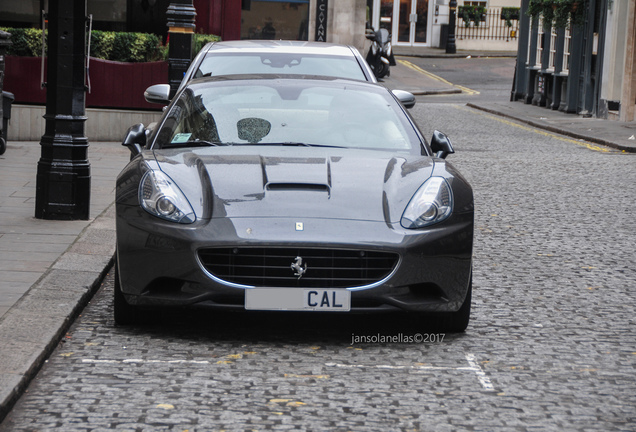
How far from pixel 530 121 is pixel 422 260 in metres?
18.2

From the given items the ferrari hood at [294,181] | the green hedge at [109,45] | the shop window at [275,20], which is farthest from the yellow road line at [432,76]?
the ferrari hood at [294,181]

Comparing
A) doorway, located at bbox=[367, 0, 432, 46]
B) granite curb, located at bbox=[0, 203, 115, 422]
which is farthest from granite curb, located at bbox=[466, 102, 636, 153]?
doorway, located at bbox=[367, 0, 432, 46]

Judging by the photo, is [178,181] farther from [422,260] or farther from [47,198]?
[47,198]

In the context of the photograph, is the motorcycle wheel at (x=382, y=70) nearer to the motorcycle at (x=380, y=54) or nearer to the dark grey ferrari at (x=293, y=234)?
the motorcycle at (x=380, y=54)

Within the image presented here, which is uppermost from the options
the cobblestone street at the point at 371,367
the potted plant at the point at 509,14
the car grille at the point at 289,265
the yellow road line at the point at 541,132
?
the potted plant at the point at 509,14

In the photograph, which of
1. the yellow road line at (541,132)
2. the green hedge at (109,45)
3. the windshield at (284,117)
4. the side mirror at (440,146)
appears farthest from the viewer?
the yellow road line at (541,132)

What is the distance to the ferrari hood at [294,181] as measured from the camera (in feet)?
17.7

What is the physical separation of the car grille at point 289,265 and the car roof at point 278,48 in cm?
379

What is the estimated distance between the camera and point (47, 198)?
8734 mm

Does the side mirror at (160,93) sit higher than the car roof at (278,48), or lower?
lower

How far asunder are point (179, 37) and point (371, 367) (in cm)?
833

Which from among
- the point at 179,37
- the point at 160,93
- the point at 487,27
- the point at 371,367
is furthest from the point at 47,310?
the point at 487,27

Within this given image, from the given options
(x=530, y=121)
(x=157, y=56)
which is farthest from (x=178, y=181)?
(x=530, y=121)

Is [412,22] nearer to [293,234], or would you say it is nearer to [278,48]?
[278,48]
